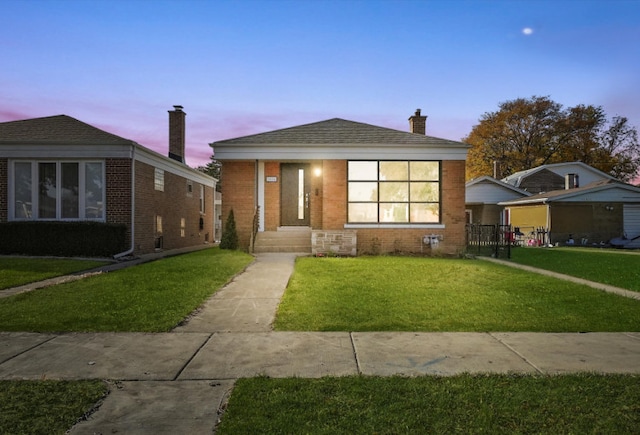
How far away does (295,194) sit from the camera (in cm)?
1614

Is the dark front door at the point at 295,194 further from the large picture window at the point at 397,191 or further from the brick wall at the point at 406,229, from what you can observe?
the large picture window at the point at 397,191

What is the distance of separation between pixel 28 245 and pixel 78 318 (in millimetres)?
9912

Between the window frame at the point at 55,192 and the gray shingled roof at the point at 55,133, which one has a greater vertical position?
the gray shingled roof at the point at 55,133

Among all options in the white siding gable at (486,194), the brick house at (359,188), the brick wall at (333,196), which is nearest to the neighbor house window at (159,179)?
the brick house at (359,188)

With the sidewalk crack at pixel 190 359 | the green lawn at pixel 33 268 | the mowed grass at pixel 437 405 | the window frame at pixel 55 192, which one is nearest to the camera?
the mowed grass at pixel 437 405

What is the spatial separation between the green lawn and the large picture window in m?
8.98


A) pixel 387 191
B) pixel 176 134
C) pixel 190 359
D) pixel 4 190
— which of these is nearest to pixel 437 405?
pixel 190 359

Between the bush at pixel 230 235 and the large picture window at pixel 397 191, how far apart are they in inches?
174

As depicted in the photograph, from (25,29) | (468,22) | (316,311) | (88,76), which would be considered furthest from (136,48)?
(316,311)

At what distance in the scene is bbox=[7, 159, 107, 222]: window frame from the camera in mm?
13875

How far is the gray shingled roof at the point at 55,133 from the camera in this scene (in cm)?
1352

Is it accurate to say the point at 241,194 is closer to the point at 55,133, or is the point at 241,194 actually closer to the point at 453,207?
the point at 55,133

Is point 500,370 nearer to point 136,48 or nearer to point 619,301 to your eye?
point 619,301

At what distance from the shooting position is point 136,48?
45.8 feet
